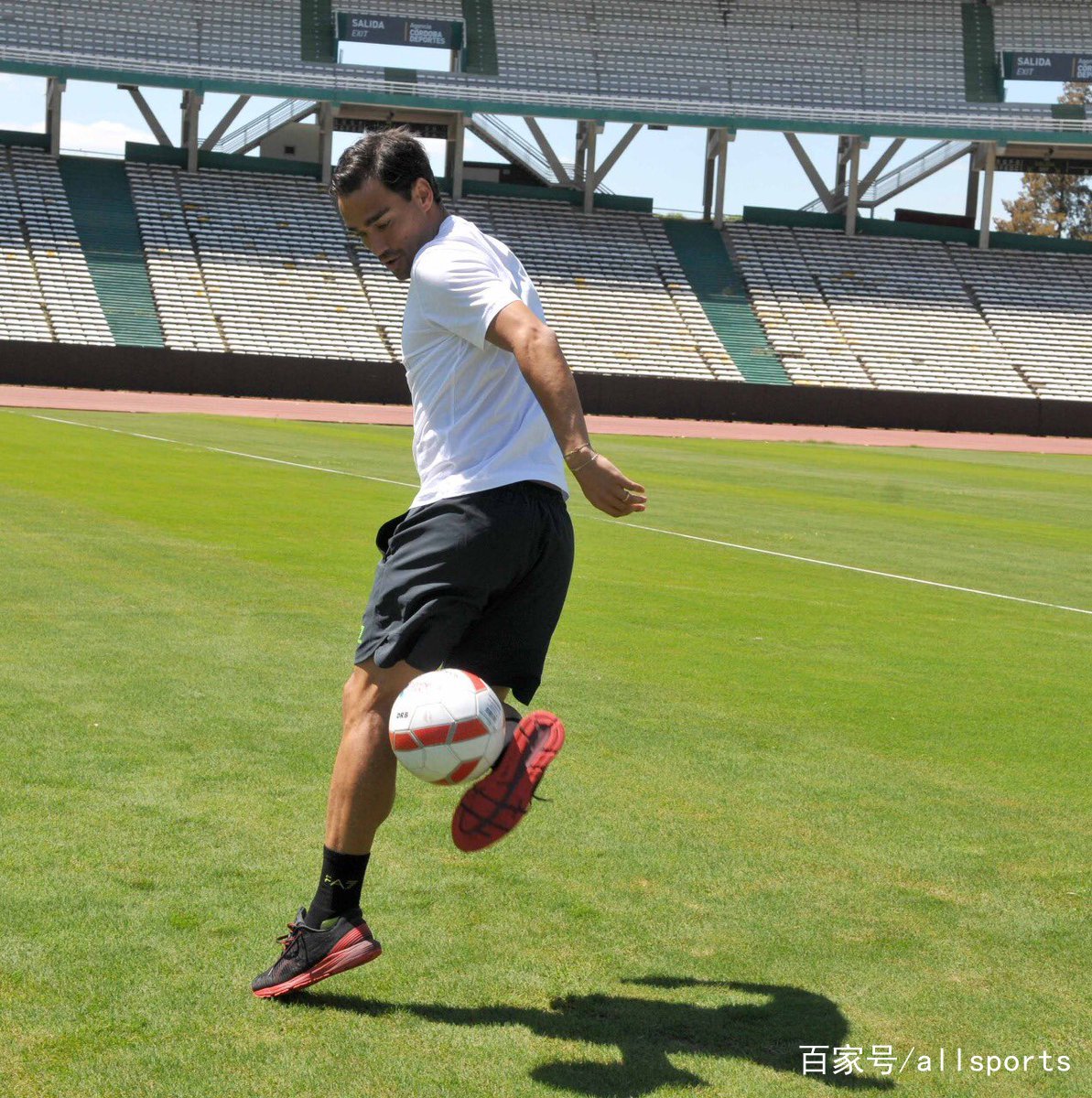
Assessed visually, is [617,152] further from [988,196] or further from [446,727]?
[446,727]

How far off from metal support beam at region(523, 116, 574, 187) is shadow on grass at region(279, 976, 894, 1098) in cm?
5395

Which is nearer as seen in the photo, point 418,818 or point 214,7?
point 418,818

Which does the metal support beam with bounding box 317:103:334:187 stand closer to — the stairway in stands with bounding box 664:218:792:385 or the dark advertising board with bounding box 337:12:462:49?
the dark advertising board with bounding box 337:12:462:49

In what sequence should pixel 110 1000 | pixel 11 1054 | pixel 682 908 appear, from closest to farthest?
pixel 11 1054
pixel 110 1000
pixel 682 908

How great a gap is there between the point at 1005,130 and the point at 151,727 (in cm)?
5388

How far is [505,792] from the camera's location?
12.5ft

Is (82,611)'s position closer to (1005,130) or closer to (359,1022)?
(359,1022)

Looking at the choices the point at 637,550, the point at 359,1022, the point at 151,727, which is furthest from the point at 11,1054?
the point at 637,550

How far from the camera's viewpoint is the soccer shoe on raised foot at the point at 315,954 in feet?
12.0

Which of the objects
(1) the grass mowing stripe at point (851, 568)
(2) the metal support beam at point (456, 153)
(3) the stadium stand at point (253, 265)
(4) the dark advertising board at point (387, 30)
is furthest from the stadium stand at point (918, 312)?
(1) the grass mowing stripe at point (851, 568)

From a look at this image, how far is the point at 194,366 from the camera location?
41.7 metres

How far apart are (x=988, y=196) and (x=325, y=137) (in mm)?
25306

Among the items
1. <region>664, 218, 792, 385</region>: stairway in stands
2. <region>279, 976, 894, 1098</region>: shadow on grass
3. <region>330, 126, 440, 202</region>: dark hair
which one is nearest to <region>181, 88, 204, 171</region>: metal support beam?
<region>664, 218, 792, 385</region>: stairway in stands

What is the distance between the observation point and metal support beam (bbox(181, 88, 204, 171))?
170 ft
